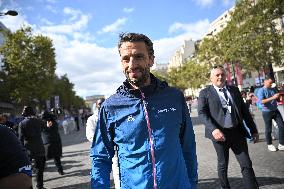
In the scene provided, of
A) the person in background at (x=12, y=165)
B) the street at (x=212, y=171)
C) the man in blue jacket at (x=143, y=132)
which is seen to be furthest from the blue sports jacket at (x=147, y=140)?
the street at (x=212, y=171)

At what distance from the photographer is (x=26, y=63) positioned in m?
46.3

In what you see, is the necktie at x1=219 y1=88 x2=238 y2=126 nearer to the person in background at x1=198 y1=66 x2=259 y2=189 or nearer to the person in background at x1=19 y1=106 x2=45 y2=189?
the person in background at x1=198 y1=66 x2=259 y2=189

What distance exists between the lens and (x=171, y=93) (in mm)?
3074

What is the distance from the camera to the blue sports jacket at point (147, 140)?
2.84 meters

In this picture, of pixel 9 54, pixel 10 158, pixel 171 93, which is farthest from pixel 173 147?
pixel 9 54

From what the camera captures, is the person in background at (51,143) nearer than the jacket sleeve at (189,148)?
No

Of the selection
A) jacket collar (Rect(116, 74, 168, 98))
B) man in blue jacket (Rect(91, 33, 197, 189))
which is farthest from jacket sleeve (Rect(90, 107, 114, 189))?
jacket collar (Rect(116, 74, 168, 98))

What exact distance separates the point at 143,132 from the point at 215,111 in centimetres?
347

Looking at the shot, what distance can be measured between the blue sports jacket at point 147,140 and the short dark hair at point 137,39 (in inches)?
8.9

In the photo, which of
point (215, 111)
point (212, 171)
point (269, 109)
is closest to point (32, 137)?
point (212, 171)

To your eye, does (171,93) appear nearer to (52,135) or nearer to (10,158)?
(10,158)

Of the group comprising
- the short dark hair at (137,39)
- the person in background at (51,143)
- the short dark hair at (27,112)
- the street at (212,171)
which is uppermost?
the short dark hair at (137,39)

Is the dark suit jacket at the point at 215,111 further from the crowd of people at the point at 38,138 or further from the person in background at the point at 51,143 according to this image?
the person in background at the point at 51,143

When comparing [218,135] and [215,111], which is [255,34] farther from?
[218,135]
